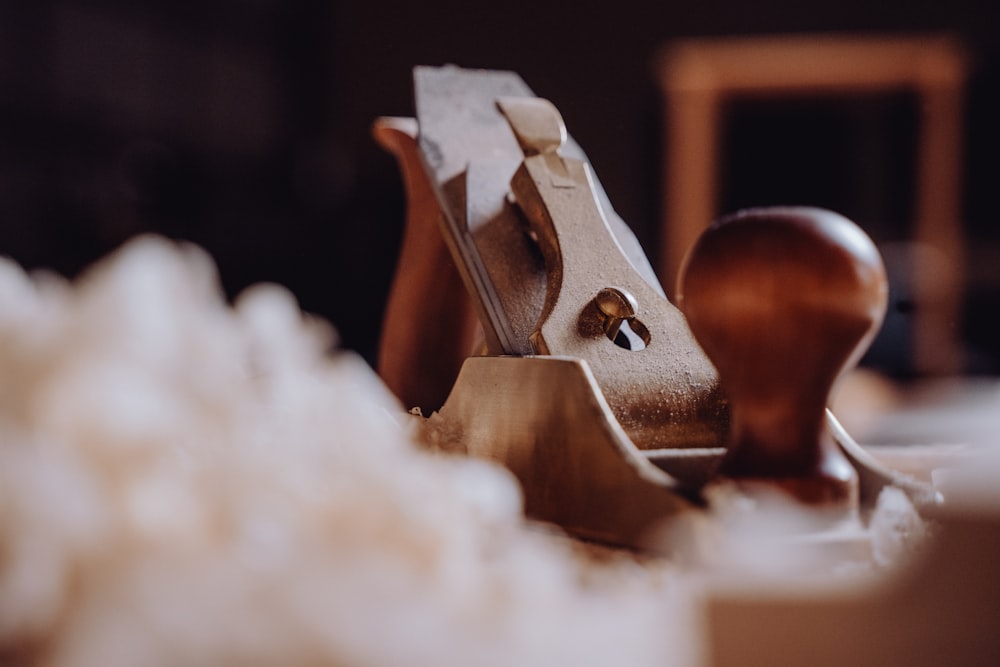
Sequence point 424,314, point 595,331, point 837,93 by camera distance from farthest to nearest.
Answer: point 837,93 → point 424,314 → point 595,331

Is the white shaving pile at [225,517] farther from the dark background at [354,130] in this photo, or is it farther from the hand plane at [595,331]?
the dark background at [354,130]

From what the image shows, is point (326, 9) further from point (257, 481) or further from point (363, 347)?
point (257, 481)

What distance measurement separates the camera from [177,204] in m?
4.78

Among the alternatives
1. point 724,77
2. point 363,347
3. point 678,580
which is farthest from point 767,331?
point 724,77

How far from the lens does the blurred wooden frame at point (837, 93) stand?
4.74 m

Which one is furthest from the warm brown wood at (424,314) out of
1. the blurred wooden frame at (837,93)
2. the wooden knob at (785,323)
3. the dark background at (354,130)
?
the blurred wooden frame at (837,93)

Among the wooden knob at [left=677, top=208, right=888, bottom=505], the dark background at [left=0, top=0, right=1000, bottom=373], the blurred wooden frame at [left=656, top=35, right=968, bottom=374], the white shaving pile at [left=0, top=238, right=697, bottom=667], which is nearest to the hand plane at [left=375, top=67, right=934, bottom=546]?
the wooden knob at [left=677, top=208, right=888, bottom=505]

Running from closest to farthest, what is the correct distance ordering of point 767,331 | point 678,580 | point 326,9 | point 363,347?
point 678,580 → point 767,331 → point 363,347 → point 326,9

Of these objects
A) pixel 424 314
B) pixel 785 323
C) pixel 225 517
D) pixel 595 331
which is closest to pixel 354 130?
pixel 424 314

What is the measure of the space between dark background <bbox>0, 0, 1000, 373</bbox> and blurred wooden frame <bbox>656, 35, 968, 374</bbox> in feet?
0.23

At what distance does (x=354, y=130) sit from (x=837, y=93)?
2.14 meters

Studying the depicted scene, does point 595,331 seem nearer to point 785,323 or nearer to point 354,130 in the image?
point 785,323

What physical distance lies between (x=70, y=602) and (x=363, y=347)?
4.29 m

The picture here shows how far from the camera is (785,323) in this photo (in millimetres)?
645
